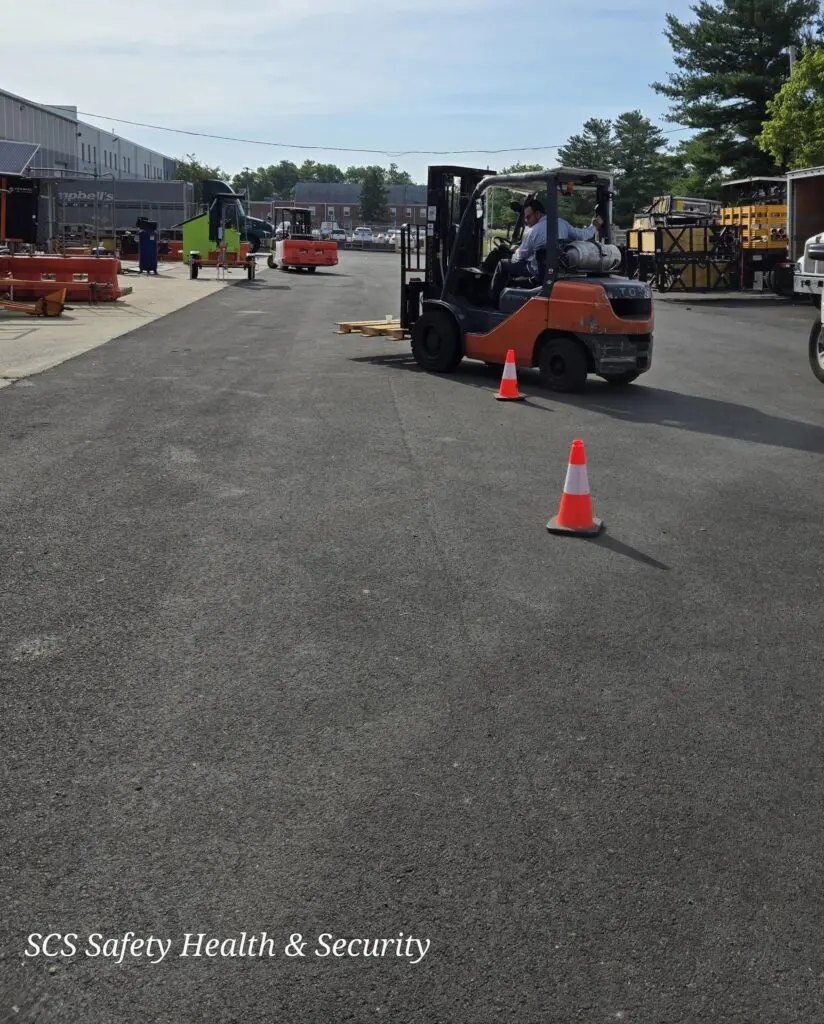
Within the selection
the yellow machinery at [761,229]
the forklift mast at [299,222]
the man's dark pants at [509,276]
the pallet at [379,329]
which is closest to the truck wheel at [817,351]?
the man's dark pants at [509,276]

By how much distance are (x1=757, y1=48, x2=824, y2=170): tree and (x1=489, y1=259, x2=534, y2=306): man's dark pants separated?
86.0ft

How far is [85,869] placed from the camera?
3510 millimetres

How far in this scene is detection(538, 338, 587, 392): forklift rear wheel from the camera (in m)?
13.6

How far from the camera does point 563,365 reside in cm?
1372

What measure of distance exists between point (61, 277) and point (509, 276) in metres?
15.3

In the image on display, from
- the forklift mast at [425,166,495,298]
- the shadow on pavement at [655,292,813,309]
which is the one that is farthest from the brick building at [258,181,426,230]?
the forklift mast at [425,166,495,298]

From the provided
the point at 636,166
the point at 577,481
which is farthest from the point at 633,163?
the point at 577,481

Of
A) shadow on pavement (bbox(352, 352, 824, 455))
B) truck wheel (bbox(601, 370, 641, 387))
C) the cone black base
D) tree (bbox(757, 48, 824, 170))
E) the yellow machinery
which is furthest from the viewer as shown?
tree (bbox(757, 48, 824, 170))

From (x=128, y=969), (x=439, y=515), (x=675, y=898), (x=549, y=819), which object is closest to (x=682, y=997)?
(x=675, y=898)

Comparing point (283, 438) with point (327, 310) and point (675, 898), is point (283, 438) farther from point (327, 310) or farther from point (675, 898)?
point (327, 310)

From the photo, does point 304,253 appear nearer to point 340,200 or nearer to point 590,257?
point 590,257

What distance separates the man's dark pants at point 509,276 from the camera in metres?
14.0

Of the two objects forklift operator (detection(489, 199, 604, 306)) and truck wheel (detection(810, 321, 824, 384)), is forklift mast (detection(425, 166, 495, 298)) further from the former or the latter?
truck wheel (detection(810, 321, 824, 384))

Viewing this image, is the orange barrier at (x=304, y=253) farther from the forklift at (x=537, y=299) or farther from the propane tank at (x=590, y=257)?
the propane tank at (x=590, y=257)
